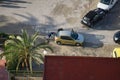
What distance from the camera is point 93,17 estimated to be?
121 ft

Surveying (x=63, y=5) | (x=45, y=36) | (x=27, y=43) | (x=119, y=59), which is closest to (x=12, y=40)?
(x=27, y=43)

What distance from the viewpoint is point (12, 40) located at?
29750 millimetres

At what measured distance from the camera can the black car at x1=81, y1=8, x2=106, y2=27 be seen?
120 feet

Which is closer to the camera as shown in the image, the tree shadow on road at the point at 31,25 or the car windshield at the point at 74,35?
the car windshield at the point at 74,35

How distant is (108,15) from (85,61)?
43.8ft

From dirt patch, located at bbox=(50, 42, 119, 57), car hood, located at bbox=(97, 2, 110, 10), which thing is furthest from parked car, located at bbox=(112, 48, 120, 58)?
car hood, located at bbox=(97, 2, 110, 10)

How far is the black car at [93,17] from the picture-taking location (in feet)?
120

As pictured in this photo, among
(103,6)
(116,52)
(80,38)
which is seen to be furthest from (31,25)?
(116,52)

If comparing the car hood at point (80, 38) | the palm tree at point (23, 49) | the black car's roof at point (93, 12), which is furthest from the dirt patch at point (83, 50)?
the palm tree at point (23, 49)

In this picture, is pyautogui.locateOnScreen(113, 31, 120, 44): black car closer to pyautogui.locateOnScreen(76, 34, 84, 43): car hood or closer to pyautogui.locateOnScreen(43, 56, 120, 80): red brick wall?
pyautogui.locateOnScreen(76, 34, 84, 43): car hood

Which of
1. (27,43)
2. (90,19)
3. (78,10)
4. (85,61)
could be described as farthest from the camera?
(78,10)

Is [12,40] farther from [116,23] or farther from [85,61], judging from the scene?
[116,23]

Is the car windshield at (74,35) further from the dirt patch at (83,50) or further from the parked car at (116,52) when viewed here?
the parked car at (116,52)

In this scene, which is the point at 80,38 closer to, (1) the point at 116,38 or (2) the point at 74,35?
(2) the point at 74,35
